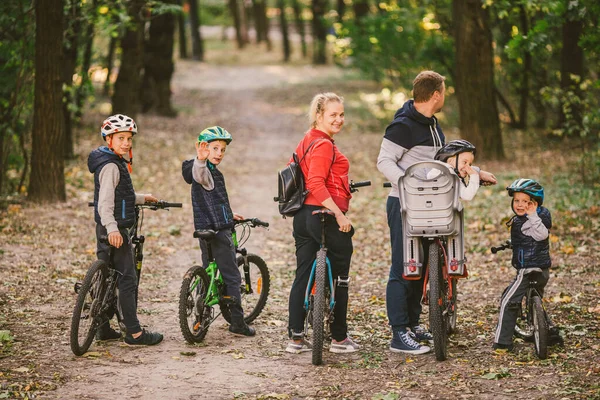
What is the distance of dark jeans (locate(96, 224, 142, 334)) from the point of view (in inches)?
257

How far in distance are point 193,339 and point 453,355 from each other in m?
2.12

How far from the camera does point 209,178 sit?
260 inches

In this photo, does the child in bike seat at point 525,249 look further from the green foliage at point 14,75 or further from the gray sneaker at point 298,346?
the green foliage at point 14,75

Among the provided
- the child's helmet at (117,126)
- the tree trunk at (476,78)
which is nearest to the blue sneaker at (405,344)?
the child's helmet at (117,126)

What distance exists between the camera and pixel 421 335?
21.7 feet

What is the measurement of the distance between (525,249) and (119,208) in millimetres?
3254

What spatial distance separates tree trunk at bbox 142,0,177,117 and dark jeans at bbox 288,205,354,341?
1858 cm

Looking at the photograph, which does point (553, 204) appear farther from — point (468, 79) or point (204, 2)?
point (204, 2)

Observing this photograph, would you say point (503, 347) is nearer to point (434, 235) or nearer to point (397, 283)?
point (397, 283)

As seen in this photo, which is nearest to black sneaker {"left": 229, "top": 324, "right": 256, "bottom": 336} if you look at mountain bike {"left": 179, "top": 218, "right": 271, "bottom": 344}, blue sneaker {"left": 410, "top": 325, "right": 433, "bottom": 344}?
mountain bike {"left": 179, "top": 218, "right": 271, "bottom": 344}

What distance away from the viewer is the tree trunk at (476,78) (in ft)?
50.7

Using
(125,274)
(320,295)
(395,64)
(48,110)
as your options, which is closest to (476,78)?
(395,64)

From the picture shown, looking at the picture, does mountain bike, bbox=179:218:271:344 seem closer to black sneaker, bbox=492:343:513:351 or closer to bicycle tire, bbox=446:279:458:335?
bicycle tire, bbox=446:279:458:335

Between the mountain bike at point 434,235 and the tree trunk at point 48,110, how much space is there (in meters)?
7.51
